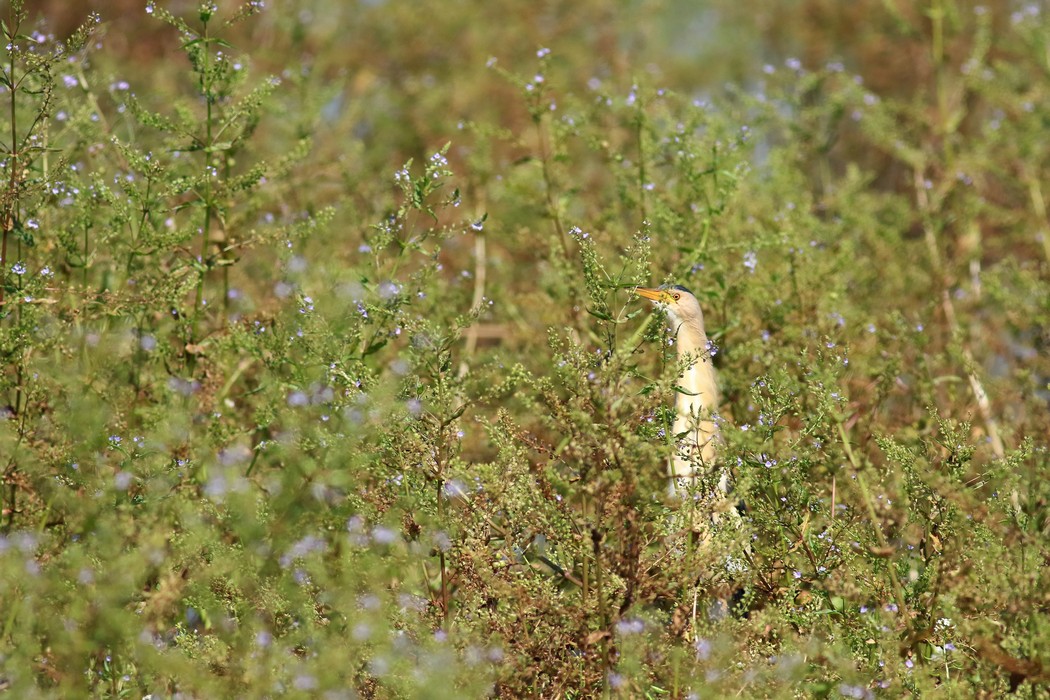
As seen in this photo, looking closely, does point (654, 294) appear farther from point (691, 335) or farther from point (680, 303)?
point (691, 335)

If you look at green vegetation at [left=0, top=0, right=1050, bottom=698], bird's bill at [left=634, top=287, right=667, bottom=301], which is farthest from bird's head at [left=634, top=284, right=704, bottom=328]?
green vegetation at [left=0, top=0, right=1050, bottom=698]

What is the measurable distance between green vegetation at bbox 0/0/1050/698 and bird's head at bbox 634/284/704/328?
17cm

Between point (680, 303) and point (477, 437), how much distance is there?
116 centimetres

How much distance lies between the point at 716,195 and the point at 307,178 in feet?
9.18

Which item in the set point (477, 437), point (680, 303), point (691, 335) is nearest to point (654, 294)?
point (680, 303)

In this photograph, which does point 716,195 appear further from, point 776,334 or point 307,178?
point 307,178

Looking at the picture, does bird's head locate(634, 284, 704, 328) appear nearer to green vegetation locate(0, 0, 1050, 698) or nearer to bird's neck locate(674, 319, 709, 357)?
bird's neck locate(674, 319, 709, 357)

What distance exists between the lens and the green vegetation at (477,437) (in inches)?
163

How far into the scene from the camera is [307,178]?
7820 millimetres

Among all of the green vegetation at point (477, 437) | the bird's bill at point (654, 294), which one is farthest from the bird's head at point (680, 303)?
the green vegetation at point (477, 437)

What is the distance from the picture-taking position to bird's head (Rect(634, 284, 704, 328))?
221 inches

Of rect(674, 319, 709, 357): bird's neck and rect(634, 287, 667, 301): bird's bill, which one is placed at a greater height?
rect(634, 287, 667, 301): bird's bill

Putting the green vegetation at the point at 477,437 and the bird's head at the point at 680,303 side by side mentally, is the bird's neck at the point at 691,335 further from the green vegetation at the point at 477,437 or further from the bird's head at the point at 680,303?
the green vegetation at the point at 477,437

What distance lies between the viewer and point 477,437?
6.00 m
